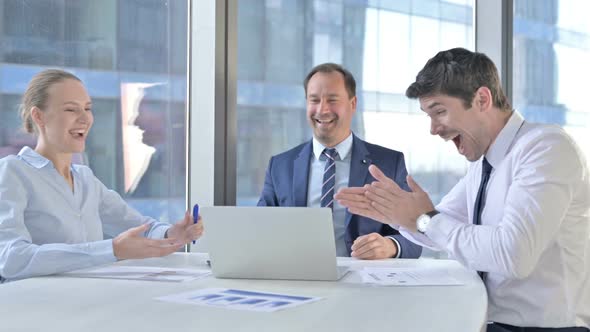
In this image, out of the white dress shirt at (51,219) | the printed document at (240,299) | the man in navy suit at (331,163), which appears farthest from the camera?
the man in navy suit at (331,163)

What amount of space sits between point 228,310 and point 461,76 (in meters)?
1.16

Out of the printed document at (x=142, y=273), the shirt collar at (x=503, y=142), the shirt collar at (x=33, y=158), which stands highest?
the shirt collar at (x=503, y=142)

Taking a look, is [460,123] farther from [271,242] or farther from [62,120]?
[62,120]

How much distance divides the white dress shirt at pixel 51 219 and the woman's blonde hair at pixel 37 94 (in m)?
0.17

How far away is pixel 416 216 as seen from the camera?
213cm

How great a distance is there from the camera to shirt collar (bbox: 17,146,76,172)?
2.50 metres

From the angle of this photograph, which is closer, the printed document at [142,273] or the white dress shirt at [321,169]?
the printed document at [142,273]

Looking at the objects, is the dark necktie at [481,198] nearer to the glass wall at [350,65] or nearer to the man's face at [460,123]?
the man's face at [460,123]

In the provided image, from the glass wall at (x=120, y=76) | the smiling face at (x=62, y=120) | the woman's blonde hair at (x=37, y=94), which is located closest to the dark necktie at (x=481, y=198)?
the smiling face at (x=62, y=120)

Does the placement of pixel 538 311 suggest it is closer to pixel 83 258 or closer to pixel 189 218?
pixel 189 218

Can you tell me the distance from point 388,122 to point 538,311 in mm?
2677

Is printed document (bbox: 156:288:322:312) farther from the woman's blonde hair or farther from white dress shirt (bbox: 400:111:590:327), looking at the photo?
the woman's blonde hair

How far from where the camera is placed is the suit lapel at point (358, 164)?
3.10m

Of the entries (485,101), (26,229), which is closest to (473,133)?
(485,101)
